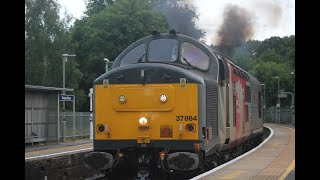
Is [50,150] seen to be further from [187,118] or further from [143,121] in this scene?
[187,118]

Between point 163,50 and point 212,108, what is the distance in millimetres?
1728

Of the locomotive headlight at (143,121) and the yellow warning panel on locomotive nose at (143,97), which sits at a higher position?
the yellow warning panel on locomotive nose at (143,97)

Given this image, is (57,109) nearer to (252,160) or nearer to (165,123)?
(252,160)

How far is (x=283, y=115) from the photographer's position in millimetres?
65812

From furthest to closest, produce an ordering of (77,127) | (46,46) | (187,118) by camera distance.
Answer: (46,46)
(77,127)
(187,118)

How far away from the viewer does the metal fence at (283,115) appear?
202ft

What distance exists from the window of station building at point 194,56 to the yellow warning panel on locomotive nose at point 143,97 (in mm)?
1304

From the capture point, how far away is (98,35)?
52.7 metres

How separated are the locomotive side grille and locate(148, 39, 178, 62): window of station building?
109cm

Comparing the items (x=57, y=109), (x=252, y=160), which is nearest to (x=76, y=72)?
(x=57, y=109)

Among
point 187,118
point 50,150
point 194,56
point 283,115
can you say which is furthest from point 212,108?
point 283,115

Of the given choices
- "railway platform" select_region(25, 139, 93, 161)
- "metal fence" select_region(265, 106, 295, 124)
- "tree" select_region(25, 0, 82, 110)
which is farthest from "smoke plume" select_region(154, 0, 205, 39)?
"metal fence" select_region(265, 106, 295, 124)

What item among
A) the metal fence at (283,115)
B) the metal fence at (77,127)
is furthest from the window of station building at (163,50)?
the metal fence at (283,115)

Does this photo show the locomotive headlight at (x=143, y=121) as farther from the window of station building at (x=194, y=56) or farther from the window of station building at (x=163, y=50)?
the window of station building at (x=194, y=56)
